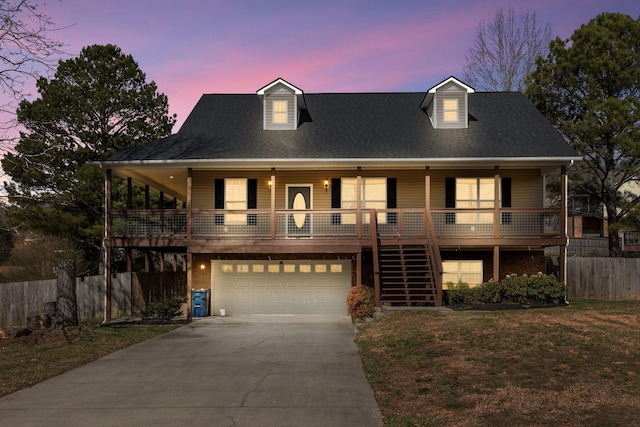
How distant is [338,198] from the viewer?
22.8 meters

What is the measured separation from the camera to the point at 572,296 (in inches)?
920

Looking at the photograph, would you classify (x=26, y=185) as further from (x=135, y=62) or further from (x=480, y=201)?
(x=480, y=201)

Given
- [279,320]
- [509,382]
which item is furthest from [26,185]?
[509,382]

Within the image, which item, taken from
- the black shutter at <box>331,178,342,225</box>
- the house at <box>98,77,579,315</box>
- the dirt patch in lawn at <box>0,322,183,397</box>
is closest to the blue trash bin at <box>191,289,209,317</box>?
the house at <box>98,77,579,315</box>

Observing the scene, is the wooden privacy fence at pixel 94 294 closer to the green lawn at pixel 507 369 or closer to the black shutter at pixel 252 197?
the black shutter at pixel 252 197

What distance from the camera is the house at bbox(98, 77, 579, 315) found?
20641 mm

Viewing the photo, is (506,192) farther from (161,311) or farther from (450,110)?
(161,311)

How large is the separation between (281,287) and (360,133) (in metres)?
6.76

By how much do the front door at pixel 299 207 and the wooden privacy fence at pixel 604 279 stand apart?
10.6 m

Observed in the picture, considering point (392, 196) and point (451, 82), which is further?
point (451, 82)

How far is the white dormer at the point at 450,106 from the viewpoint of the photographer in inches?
923

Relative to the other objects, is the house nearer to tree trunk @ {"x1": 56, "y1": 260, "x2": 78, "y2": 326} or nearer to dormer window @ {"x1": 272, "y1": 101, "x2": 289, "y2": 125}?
dormer window @ {"x1": 272, "y1": 101, "x2": 289, "y2": 125}

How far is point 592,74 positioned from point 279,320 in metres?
18.6

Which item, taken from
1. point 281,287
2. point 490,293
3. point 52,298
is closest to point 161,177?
point 281,287
